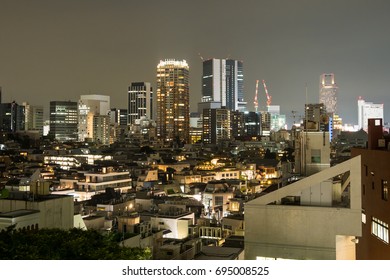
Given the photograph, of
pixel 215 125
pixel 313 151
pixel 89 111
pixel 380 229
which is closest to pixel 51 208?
pixel 313 151

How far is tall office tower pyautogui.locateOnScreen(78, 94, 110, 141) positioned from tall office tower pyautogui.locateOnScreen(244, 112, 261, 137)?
21173 mm

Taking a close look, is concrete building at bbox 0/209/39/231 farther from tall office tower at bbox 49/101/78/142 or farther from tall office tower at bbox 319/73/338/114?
tall office tower at bbox 49/101/78/142

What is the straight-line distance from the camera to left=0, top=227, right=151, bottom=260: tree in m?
2.83

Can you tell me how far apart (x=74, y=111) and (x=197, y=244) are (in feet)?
147

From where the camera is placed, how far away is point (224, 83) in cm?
8769

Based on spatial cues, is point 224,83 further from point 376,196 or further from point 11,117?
point 376,196

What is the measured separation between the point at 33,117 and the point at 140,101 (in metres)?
15.5

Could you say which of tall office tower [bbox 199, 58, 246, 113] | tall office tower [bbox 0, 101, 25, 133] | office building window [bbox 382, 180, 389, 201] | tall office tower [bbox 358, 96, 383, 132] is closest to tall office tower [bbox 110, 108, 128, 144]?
tall office tower [bbox 0, 101, 25, 133]

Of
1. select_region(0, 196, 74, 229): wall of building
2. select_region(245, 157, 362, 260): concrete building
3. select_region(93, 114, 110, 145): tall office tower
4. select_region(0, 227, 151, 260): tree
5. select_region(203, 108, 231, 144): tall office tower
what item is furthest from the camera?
select_region(203, 108, 231, 144): tall office tower

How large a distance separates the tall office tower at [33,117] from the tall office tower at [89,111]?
15.6ft

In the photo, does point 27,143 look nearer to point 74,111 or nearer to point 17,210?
point 74,111

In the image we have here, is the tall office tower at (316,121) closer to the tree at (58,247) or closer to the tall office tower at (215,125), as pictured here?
the tree at (58,247)
